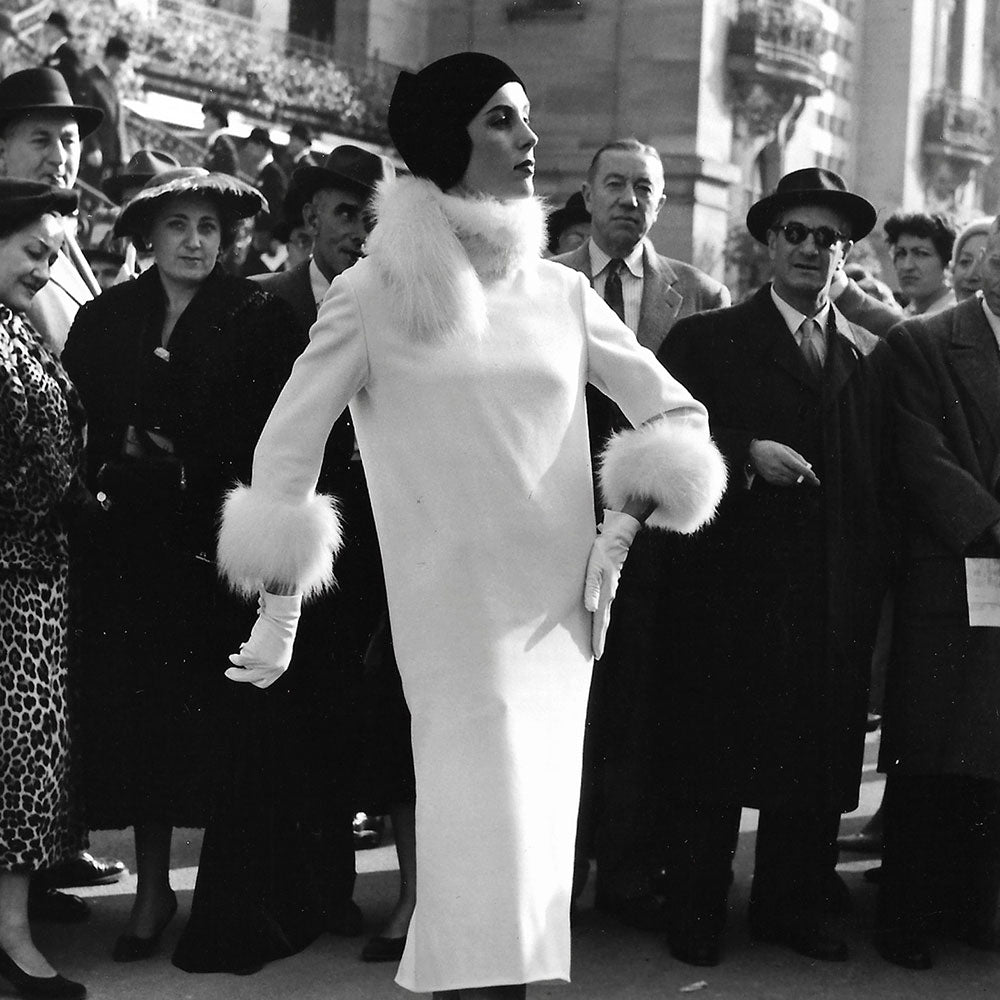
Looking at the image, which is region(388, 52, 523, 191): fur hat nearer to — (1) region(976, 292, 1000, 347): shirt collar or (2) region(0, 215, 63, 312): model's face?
(2) region(0, 215, 63, 312): model's face

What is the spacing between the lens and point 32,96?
6008 millimetres

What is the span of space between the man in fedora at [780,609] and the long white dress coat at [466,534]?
4.90 feet

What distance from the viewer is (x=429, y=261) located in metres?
3.72

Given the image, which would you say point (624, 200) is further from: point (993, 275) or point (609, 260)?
point (993, 275)

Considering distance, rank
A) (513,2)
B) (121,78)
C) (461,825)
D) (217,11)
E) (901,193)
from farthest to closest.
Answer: (901,193) < (513,2) < (217,11) < (121,78) < (461,825)

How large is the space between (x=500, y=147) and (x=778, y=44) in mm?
17295

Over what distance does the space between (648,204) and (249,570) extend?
271 cm

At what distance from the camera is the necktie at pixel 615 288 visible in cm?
599

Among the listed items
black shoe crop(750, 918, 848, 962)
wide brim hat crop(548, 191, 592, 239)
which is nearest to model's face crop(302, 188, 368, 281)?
wide brim hat crop(548, 191, 592, 239)

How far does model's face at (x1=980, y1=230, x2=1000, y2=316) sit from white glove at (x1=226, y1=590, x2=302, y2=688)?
259 cm

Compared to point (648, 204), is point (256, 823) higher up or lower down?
lower down

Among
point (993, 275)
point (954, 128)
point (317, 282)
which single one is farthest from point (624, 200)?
point (954, 128)

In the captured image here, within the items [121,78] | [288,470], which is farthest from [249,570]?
[121,78]

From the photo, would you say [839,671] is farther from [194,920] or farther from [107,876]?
[107,876]
